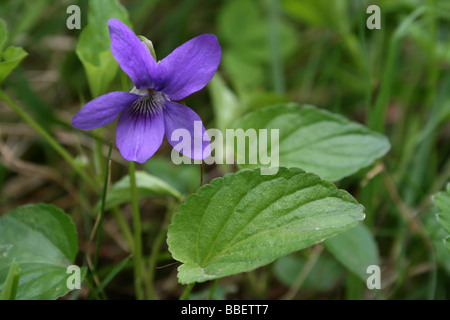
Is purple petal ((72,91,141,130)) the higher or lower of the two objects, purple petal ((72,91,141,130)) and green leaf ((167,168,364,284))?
the higher

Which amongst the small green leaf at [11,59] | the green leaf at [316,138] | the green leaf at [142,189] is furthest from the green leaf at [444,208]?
the small green leaf at [11,59]

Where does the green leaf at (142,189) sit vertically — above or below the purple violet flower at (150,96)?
below

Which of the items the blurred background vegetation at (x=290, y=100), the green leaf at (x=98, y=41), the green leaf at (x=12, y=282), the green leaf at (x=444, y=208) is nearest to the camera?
the green leaf at (x=12, y=282)

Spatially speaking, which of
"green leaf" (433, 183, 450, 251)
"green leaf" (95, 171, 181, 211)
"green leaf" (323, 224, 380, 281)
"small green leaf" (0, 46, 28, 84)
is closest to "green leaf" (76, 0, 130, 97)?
"small green leaf" (0, 46, 28, 84)

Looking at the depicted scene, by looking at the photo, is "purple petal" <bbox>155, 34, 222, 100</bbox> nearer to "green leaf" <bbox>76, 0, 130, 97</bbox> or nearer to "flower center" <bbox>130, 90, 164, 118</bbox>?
"flower center" <bbox>130, 90, 164, 118</bbox>

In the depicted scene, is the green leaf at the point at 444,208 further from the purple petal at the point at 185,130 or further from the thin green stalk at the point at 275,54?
the thin green stalk at the point at 275,54
